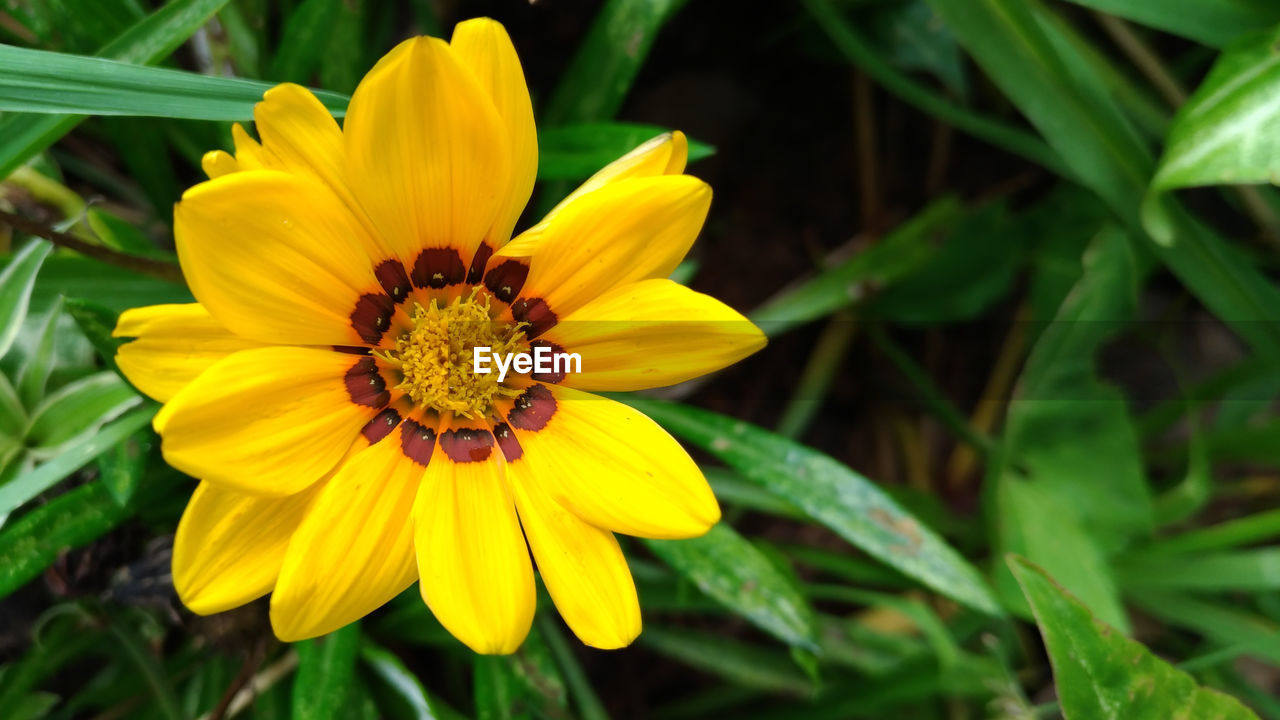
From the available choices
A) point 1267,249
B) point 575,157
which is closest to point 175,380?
point 575,157

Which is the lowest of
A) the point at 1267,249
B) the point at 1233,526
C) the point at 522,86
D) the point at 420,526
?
the point at 420,526

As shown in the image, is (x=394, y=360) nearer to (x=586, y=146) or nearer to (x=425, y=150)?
(x=425, y=150)

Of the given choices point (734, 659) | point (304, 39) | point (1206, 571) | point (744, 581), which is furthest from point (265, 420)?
point (1206, 571)

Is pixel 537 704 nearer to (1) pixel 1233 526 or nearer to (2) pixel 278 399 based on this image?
(2) pixel 278 399

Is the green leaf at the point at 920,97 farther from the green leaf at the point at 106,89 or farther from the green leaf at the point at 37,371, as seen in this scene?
the green leaf at the point at 37,371

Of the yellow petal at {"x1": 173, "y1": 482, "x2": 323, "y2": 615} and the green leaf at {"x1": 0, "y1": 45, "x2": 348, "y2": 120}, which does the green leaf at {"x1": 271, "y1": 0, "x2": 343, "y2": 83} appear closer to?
the green leaf at {"x1": 0, "y1": 45, "x2": 348, "y2": 120}
